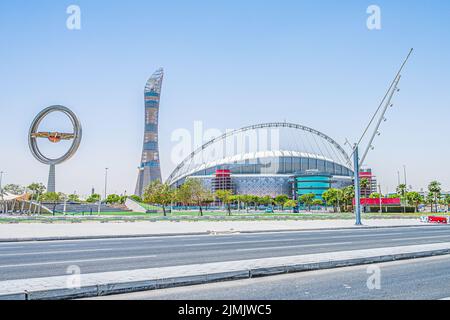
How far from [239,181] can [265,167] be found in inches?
506

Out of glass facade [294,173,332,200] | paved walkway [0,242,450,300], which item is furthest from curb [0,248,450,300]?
glass facade [294,173,332,200]

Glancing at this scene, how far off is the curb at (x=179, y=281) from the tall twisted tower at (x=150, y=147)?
549 ft

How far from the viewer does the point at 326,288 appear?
8.44 metres

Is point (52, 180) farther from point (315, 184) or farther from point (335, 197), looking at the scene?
point (315, 184)

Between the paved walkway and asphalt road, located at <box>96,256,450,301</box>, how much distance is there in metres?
0.30

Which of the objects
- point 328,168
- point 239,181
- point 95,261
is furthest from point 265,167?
point 95,261

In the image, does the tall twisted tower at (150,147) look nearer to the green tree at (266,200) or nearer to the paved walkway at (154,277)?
the green tree at (266,200)

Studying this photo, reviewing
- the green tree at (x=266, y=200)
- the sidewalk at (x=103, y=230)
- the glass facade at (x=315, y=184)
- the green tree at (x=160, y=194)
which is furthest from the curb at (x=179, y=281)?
the glass facade at (x=315, y=184)

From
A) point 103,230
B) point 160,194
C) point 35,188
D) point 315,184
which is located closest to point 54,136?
point 160,194

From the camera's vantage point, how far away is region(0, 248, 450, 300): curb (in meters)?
7.47

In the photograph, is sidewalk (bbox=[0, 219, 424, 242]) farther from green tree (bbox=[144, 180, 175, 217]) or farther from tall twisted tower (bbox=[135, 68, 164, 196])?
tall twisted tower (bbox=[135, 68, 164, 196])

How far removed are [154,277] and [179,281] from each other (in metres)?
0.58

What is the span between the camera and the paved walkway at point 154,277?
764 centimetres
